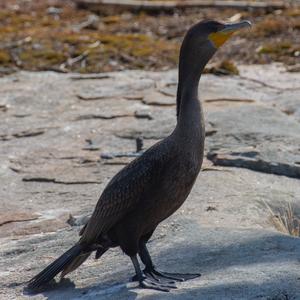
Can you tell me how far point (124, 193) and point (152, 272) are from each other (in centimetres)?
47

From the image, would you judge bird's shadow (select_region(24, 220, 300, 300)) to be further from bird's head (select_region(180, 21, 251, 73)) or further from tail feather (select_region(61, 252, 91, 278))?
bird's head (select_region(180, 21, 251, 73))

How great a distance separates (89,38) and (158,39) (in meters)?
1.01

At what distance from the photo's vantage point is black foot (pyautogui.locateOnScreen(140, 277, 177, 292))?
5.38 m

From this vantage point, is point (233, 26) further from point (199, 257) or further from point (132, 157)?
point (132, 157)

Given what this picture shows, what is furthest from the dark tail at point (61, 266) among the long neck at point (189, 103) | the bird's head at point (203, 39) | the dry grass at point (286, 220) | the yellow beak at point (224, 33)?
the dry grass at point (286, 220)

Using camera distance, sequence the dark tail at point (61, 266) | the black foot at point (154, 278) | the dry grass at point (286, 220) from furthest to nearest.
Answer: the dry grass at point (286, 220) → the dark tail at point (61, 266) → the black foot at point (154, 278)

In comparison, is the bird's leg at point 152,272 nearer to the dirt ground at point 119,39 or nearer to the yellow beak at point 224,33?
the yellow beak at point 224,33

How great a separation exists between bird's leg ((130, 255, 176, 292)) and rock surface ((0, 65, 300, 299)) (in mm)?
39

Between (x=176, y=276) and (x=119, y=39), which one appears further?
(x=119, y=39)

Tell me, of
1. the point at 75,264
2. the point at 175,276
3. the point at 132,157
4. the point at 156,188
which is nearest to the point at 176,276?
the point at 175,276

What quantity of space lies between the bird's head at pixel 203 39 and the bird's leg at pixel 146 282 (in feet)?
3.83

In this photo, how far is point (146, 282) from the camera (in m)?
5.54

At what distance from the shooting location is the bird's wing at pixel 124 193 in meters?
5.58

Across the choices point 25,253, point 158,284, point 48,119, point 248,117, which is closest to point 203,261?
point 158,284
